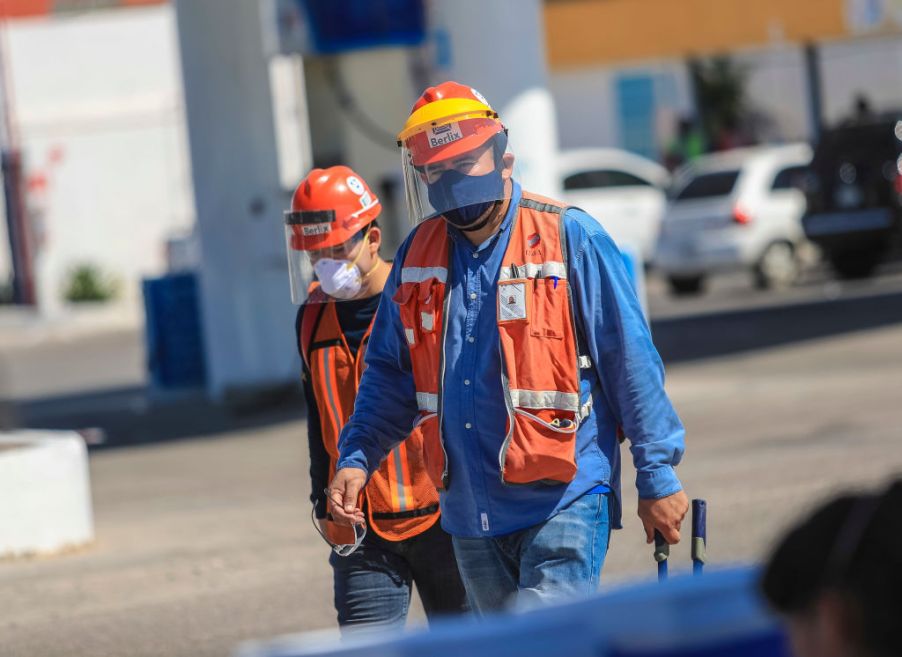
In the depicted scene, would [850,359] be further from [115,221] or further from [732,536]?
[115,221]

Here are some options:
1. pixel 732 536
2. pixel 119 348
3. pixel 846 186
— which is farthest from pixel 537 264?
pixel 119 348

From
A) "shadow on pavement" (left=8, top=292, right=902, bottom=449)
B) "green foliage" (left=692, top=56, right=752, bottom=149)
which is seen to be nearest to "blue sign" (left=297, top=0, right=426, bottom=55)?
"shadow on pavement" (left=8, top=292, right=902, bottom=449)

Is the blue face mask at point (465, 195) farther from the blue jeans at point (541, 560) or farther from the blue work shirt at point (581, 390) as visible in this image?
the blue jeans at point (541, 560)

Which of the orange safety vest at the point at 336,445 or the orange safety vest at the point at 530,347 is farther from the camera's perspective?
the orange safety vest at the point at 336,445

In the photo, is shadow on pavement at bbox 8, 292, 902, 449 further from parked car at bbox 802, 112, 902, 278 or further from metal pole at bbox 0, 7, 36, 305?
metal pole at bbox 0, 7, 36, 305

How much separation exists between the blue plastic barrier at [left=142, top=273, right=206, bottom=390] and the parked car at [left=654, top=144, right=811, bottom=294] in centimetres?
759

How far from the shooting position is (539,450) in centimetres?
423

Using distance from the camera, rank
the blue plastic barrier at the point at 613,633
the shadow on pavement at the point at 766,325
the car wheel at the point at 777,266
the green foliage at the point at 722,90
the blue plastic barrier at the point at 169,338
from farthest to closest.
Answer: the green foliage at the point at 722,90 → the car wheel at the point at 777,266 → the shadow on pavement at the point at 766,325 → the blue plastic barrier at the point at 169,338 → the blue plastic barrier at the point at 613,633

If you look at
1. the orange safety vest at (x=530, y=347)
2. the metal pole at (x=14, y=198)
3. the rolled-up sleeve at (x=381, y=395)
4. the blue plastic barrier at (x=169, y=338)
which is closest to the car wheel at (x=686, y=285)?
the blue plastic barrier at (x=169, y=338)

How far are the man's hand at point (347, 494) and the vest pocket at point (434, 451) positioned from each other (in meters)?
0.20

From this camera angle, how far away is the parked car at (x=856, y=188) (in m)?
21.2

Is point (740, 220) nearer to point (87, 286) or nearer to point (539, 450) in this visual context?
point (87, 286)

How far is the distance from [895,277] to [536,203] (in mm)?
19109

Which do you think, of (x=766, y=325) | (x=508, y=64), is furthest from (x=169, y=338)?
(x=766, y=325)
